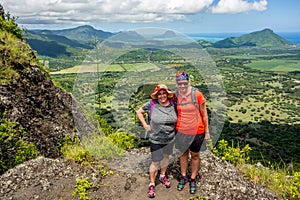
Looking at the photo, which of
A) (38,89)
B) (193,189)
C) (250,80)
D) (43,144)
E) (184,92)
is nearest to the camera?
(184,92)

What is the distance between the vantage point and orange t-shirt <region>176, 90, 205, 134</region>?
440cm

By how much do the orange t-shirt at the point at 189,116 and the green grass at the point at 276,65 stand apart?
152 m

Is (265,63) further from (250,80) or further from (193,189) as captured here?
(193,189)

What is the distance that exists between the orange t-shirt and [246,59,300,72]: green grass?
152 meters

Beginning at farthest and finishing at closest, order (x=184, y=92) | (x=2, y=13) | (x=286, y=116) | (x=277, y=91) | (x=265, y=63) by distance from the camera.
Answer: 1. (x=265, y=63)
2. (x=277, y=91)
3. (x=286, y=116)
4. (x=2, y=13)
5. (x=184, y=92)

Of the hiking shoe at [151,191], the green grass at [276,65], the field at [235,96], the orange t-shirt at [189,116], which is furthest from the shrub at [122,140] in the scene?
the green grass at [276,65]

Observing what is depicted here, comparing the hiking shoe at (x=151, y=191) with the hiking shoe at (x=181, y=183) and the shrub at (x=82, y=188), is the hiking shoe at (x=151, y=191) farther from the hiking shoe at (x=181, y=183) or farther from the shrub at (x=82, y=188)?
the shrub at (x=82, y=188)

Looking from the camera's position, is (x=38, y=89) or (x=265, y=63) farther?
(x=265, y=63)

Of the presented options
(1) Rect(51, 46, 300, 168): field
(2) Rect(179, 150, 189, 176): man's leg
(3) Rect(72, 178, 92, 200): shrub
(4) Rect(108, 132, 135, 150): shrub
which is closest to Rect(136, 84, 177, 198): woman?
(2) Rect(179, 150, 189, 176): man's leg

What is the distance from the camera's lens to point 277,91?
106 metres

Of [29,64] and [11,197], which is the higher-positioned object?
[29,64]

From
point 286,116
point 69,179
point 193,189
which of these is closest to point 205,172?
point 193,189

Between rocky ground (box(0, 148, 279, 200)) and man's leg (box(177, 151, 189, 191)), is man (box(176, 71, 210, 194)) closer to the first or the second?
man's leg (box(177, 151, 189, 191))

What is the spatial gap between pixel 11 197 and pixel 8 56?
3399 millimetres
